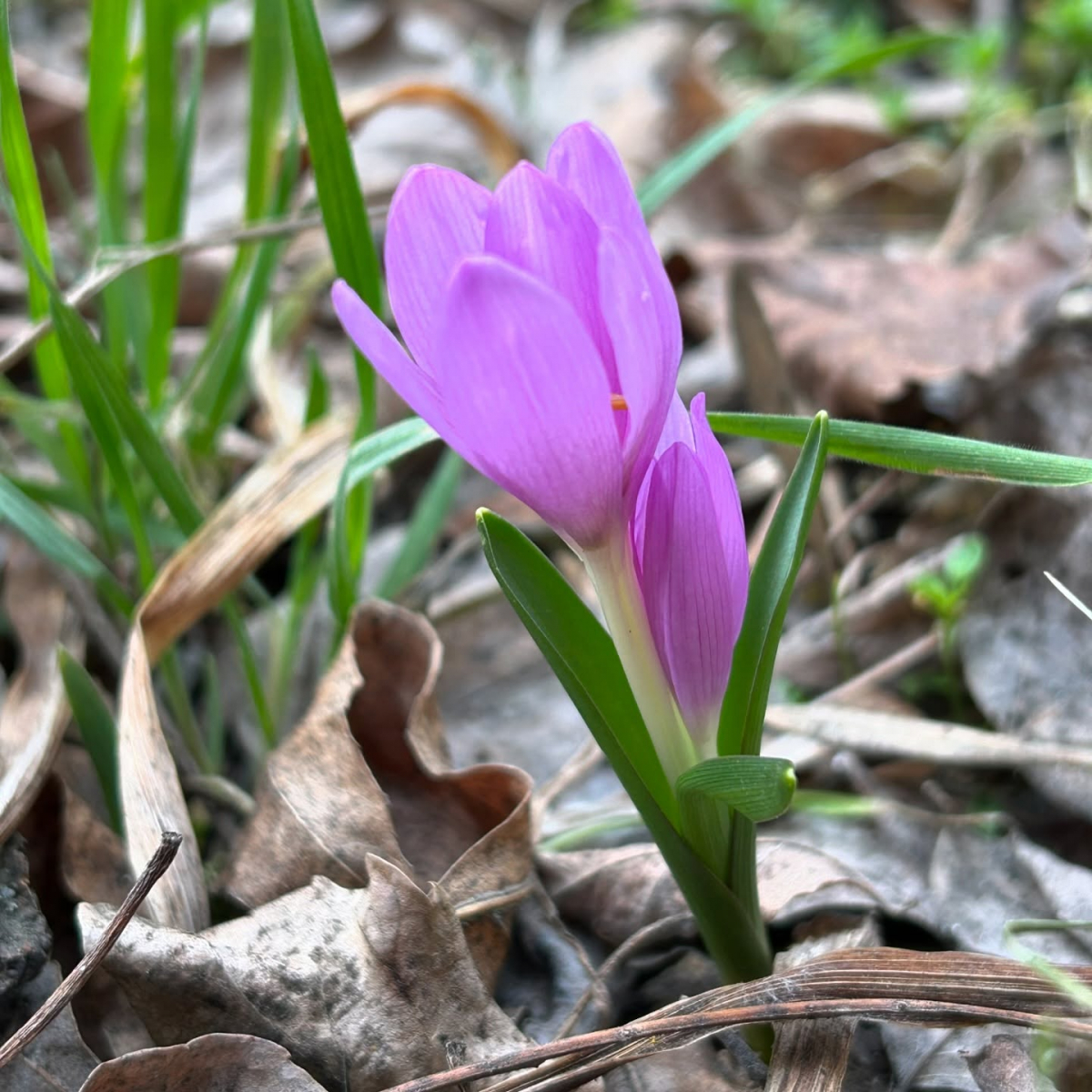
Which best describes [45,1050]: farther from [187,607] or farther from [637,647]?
[637,647]

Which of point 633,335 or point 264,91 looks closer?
point 633,335

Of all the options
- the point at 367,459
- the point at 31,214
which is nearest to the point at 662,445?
the point at 367,459

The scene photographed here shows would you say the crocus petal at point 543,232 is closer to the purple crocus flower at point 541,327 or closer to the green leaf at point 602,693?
the purple crocus flower at point 541,327

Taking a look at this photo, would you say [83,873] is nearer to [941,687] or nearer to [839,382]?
[941,687]

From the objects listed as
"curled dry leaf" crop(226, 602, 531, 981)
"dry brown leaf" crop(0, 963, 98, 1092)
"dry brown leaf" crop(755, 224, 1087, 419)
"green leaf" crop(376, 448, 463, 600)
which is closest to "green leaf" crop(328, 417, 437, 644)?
"curled dry leaf" crop(226, 602, 531, 981)

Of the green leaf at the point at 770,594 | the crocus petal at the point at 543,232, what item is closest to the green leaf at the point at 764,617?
the green leaf at the point at 770,594

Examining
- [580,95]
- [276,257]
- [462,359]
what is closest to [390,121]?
[580,95]
